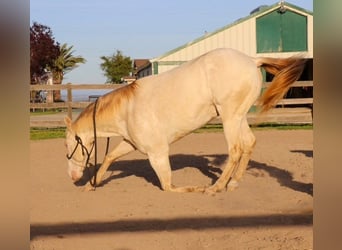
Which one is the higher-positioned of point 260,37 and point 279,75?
point 260,37

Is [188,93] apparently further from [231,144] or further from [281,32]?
[281,32]

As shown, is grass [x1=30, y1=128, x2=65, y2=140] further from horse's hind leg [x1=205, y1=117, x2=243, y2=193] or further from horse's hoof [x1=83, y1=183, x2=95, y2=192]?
horse's hind leg [x1=205, y1=117, x2=243, y2=193]

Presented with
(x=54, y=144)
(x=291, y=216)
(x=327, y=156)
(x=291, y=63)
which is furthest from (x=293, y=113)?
(x=327, y=156)

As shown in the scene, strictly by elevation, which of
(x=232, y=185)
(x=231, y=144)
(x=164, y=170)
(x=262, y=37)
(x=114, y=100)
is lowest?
(x=232, y=185)

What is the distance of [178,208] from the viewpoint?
5.11 metres

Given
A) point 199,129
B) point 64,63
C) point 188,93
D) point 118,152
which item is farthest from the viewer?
point 64,63

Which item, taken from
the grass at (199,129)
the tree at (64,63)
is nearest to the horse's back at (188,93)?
the grass at (199,129)

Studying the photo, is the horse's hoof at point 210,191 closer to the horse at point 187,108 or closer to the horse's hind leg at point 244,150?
the horse at point 187,108

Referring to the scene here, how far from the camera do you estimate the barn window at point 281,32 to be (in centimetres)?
1802

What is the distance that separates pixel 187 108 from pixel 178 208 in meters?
1.34

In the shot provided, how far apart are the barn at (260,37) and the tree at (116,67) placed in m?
33.0

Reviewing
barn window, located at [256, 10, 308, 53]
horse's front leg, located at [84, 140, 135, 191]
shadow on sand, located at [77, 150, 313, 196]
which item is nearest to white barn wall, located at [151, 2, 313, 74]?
barn window, located at [256, 10, 308, 53]

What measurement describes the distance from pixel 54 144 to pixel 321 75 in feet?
38.0

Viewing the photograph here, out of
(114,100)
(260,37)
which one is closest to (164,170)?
(114,100)
